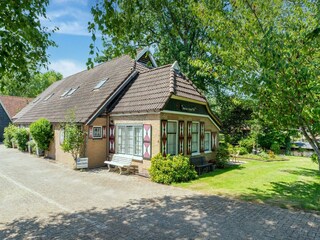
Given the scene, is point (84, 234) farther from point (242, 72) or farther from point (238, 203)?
point (242, 72)

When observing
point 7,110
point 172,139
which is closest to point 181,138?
point 172,139

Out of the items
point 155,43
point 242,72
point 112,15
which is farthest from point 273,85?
point 155,43

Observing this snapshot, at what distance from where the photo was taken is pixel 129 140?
14.4 m

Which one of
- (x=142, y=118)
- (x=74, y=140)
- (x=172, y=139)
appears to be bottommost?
(x=74, y=140)

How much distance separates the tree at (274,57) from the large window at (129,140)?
5.99 meters

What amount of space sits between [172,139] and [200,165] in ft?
7.87

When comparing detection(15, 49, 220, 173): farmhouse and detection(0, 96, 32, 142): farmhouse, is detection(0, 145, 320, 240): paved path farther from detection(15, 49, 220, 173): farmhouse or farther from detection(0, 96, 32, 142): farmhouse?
detection(0, 96, 32, 142): farmhouse

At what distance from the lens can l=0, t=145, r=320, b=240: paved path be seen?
20.4 ft

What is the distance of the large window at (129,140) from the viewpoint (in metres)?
13.8

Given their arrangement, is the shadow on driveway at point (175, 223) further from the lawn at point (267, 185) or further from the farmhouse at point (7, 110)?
the farmhouse at point (7, 110)

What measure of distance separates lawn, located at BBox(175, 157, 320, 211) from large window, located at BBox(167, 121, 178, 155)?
6.97 ft

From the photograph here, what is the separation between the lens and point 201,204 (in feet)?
27.8

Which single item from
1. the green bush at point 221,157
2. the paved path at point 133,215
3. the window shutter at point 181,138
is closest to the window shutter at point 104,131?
the paved path at point 133,215

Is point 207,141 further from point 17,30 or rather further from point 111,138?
point 17,30
